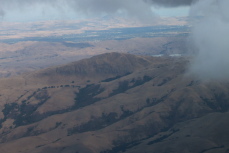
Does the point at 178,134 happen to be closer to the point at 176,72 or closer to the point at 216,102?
the point at 216,102

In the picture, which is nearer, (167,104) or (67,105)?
(167,104)

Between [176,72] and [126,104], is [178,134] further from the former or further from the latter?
[176,72]

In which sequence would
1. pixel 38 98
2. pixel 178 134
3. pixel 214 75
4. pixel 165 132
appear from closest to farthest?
pixel 178 134 → pixel 165 132 → pixel 214 75 → pixel 38 98

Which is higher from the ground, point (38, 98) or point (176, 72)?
point (176, 72)

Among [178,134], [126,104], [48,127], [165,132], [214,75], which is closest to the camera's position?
[178,134]

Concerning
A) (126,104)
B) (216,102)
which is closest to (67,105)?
(126,104)

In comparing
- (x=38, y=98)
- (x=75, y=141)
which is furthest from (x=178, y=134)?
(x=38, y=98)
